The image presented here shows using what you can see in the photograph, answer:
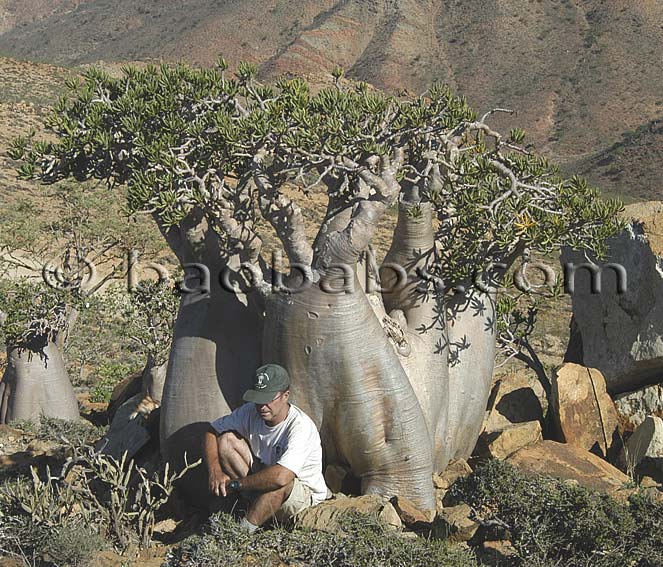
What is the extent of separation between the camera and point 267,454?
15.0 ft

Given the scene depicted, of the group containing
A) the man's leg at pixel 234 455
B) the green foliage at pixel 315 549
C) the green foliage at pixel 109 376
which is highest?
the man's leg at pixel 234 455

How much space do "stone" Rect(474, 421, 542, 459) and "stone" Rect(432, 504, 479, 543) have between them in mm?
1426

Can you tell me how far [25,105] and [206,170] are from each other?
30.0 m

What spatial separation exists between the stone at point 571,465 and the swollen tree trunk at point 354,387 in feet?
2.81

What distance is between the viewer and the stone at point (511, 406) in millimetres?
6957

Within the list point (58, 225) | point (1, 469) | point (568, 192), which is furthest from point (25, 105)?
point (568, 192)

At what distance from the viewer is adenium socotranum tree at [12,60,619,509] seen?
5.01 m

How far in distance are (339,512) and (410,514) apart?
0.69 m

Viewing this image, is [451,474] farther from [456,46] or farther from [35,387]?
[456,46]

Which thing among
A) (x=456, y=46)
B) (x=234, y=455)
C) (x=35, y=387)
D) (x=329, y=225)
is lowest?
(x=35, y=387)

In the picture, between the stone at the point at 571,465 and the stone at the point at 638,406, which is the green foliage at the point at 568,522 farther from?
the stone at the point at 638,406

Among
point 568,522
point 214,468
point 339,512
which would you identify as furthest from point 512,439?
point 214,468

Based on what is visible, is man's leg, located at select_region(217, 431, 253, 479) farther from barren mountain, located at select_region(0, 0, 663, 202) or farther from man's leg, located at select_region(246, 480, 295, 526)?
barren mountain, located at select_region(0, 0, 663, 202)

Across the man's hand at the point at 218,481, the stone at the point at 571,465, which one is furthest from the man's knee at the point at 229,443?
the stone at the point at 571,465
